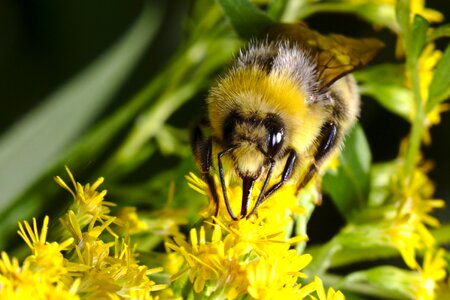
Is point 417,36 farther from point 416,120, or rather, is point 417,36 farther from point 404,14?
point 416,120

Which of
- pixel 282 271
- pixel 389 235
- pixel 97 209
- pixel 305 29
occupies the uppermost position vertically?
pixel 305 29

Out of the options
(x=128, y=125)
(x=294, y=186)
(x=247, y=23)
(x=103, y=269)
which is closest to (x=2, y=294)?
(x=103, y=269)

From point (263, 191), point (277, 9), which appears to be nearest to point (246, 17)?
point (277, 9)

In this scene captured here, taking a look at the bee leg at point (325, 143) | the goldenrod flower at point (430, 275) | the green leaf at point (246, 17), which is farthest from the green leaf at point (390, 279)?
the green leaf at point (246, 17)

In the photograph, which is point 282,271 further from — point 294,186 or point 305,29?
point 305,29

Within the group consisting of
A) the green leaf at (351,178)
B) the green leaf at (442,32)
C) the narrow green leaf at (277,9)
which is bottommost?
the green leaf at (351,178)

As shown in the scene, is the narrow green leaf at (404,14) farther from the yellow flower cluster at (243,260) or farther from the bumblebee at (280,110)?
the yellow flower cluster at (243,260)
